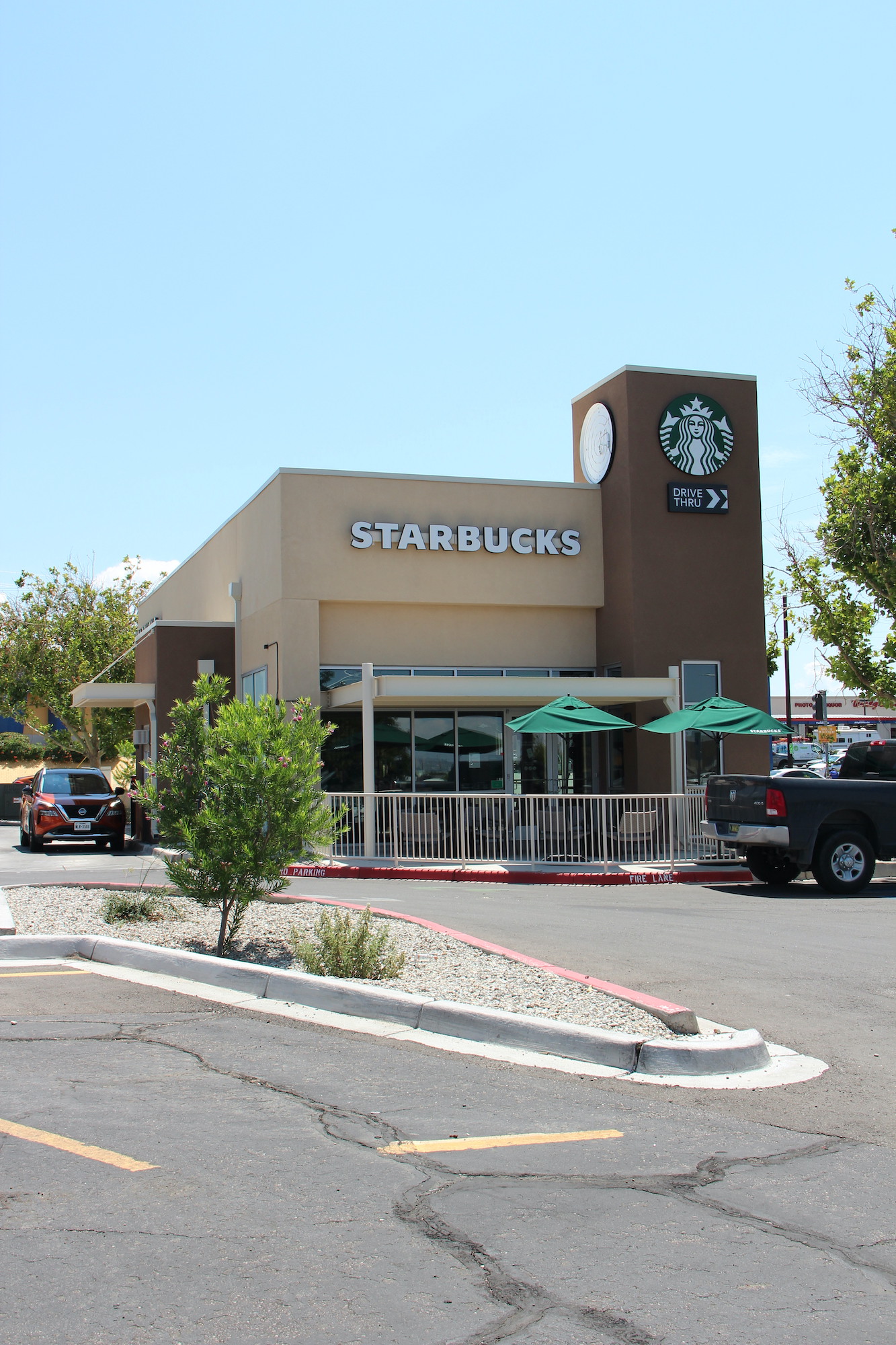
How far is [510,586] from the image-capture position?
2367 cm

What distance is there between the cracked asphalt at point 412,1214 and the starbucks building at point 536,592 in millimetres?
16270

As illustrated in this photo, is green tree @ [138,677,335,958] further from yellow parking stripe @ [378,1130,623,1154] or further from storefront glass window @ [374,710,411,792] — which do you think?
storefront glass window @ [374,710,411,792]

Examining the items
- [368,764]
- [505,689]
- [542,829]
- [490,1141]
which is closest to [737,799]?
[542,829]

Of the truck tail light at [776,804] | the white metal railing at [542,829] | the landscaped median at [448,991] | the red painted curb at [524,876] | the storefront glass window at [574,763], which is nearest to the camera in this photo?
the landscaped median at [448,991]

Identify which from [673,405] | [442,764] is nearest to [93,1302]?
[442,764]

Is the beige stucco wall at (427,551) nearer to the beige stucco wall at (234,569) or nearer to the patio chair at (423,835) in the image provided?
the beige stucco wall at (234,569)

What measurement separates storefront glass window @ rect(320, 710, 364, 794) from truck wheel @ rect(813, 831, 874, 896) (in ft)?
31.4

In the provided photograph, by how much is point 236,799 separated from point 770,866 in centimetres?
942

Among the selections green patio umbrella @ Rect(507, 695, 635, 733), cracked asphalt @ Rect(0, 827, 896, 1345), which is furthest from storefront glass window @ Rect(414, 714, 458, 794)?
cracked asphalt @ Rect(0, 827, 896, 1345)

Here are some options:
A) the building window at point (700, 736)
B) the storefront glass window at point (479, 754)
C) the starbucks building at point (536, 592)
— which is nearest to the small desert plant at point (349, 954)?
the starbucks building at point (536, 592)

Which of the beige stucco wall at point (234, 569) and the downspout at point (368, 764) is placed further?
the beige stucco wall at point (234, 569)

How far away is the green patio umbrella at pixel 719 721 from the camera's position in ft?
62.3

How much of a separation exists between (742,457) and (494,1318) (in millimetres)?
22080

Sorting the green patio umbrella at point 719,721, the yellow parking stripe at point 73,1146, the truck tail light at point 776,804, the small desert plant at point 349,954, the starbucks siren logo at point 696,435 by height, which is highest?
the starbucks siren logo at point 696,435
